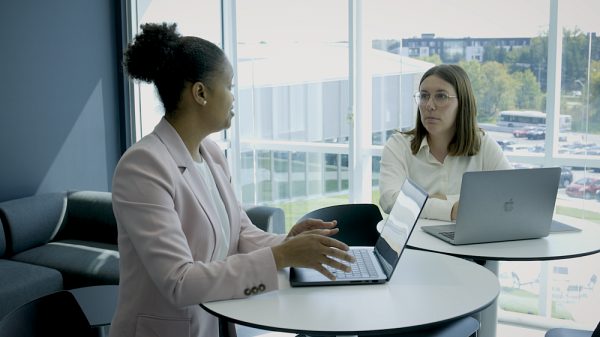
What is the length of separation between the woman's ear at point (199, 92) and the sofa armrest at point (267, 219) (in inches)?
73.0

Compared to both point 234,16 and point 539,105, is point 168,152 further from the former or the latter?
point 234,16

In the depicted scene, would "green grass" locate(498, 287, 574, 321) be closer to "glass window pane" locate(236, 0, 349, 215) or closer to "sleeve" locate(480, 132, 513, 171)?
"sleeve" locate(480, 132, 513, 171)

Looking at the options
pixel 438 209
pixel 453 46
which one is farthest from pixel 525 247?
pixel 453 46

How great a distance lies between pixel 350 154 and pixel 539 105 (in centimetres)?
141

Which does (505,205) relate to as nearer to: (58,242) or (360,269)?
(360,269)

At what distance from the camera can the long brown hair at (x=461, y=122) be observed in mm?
Result: 2393

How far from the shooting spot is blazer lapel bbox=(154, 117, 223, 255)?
1437mm

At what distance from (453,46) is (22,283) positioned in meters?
3.15

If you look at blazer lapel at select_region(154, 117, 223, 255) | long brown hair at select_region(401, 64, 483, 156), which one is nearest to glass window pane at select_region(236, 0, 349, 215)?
long brown hair at select_region(401, 64, 483, 156)

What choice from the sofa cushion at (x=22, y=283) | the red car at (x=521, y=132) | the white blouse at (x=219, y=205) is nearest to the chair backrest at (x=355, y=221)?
the white blouse at (x=219, y=205)

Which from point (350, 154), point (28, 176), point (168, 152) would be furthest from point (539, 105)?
point (28, 176)

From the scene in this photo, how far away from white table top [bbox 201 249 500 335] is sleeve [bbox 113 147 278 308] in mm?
49

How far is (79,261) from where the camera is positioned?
10.3 ft

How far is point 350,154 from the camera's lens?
12.8 feet
